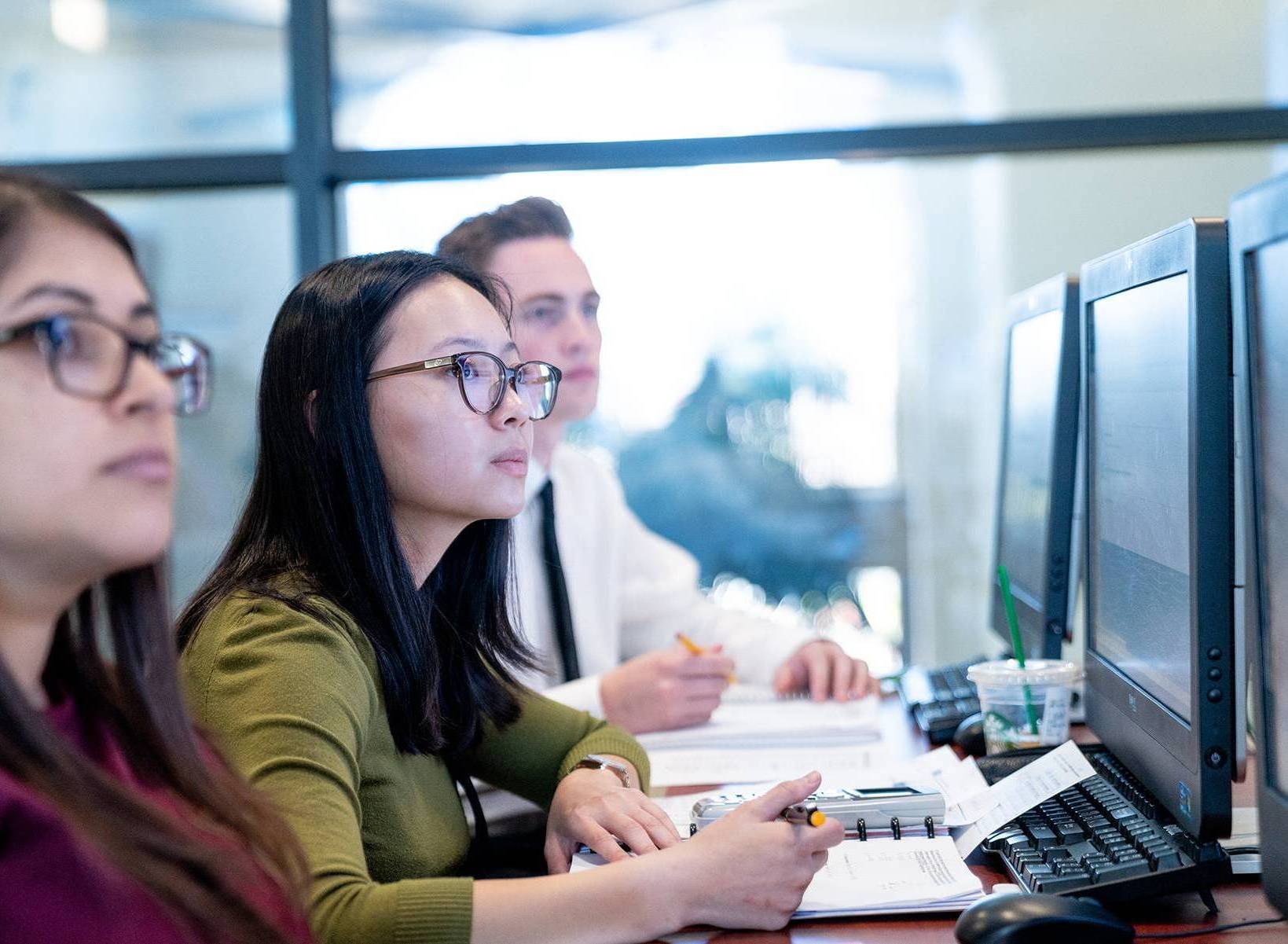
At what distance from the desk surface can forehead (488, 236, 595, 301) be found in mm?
1255

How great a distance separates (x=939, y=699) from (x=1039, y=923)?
92 cm

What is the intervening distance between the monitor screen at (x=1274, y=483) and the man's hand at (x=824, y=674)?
1.00 meters

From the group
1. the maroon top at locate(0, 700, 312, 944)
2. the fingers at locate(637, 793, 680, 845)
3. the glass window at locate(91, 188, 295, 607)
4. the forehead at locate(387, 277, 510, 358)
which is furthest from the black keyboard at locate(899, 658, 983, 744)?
the glass window at locate(91, 188, 295, 607)

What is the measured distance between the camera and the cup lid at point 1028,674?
138 cm

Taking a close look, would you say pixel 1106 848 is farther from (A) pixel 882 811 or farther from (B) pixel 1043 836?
(A) pixel 882 811

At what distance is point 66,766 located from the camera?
704 millimetres

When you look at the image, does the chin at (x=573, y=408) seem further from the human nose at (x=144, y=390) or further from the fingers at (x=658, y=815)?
the human nose at (x=144, y=390)

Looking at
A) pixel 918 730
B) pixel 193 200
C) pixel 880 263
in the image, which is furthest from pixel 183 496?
pixel 918 730

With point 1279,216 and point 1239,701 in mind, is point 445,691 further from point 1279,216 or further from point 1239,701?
point 1279,216

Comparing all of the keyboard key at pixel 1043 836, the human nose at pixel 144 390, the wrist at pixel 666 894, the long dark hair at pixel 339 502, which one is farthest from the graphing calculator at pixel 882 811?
the human nose at pixel 144 390

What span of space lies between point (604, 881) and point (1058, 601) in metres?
0.88

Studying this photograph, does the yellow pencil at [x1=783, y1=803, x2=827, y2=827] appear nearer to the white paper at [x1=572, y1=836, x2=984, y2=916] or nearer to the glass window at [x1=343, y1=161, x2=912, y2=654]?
the white paper at [x1=572, y1=836, x2=984, y2=916]

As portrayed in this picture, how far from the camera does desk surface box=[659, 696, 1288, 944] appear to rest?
910mm

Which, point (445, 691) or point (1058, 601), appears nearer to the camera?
point (445, 691)
